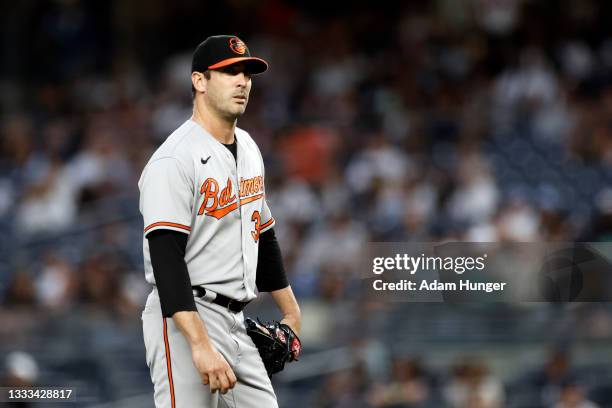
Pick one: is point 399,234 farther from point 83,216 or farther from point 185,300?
point 185,300

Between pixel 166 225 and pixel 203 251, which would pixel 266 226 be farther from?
pixel 166 225

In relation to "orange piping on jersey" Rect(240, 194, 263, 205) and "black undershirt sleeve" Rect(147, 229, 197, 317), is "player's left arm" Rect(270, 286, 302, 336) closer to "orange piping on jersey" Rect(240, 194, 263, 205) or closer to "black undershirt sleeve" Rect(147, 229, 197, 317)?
"orange piping on jersey" Rect(240, 194, 263, 205)

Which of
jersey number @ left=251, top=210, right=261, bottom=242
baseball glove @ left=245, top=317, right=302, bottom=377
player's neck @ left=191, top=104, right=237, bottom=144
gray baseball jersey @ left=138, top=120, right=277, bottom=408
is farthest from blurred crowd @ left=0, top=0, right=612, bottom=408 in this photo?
player's neck @ left=191, top=104, right=237, bottom=144

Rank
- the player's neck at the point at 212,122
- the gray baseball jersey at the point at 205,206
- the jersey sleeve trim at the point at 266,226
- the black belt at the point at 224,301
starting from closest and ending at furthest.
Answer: the gray baseball jersey at the point at 205,206 → the black belt at the point at 224,301 → the player's neck at the point at 212,122 → the jersey sleeve trim at the point at 266,226

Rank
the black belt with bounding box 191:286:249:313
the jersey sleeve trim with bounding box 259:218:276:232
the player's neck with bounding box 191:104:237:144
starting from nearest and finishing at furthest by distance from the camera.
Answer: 1. the black belt with bounding box 191:286:249:313
2. the player's neck with bounding box 191:104:237:144
3. the jersey sleeve trim with bounding box 259:218:276:232

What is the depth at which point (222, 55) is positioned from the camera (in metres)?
3.63

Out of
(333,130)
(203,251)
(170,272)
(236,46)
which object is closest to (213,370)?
(170,272)

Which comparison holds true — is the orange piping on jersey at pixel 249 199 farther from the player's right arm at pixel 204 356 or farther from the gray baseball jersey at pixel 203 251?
the player's right arm at pixel 204 356

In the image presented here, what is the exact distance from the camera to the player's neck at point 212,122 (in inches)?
146

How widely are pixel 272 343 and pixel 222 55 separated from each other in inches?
38.5

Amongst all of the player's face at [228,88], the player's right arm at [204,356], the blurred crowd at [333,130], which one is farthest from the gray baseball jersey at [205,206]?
the blurred crowd at [333,130]

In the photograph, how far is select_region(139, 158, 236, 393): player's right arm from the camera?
3340 millimetres

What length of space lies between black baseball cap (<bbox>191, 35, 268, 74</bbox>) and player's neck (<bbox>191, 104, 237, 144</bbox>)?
0.46 ft

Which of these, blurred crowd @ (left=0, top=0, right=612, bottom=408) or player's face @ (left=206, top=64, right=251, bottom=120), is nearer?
player's face @ (left=206, top=64, right=251, bottom=120)
